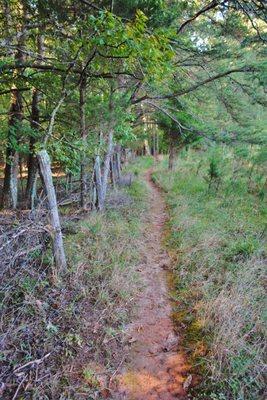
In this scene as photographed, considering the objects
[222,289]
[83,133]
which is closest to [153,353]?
[222,289]

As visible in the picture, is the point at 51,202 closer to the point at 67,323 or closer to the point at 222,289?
the point at 67,323

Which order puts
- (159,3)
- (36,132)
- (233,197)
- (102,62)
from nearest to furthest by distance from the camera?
(102,62) < (159,3) < (36,132) < (233,197)

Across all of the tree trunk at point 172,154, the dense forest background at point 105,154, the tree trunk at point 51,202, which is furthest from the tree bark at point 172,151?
the tree trunk at point 51,202

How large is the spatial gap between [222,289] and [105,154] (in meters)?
6.34

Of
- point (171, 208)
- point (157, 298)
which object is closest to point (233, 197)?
point (171, 208)

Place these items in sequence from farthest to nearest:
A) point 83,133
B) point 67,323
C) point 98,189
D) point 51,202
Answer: point 98,189 < point 83,133 < point 51,202 < point 67,323

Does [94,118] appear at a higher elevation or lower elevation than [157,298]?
higher

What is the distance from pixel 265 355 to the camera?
348cm

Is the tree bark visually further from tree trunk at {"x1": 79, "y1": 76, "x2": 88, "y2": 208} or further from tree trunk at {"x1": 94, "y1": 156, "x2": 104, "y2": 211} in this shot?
tree trunk at {"x1": 79, "y1": 76, "x2": 88, "y2": 208}

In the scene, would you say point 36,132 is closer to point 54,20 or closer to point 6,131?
point 6,131

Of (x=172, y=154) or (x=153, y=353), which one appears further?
(x=172, y=154)

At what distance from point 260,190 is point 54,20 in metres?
10.2

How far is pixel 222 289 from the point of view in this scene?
15.5 ft

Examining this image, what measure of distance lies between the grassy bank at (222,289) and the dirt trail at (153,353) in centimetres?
23
